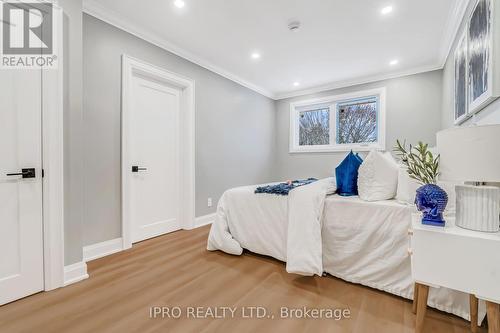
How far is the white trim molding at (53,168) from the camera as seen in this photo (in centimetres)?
179

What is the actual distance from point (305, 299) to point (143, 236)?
2201 mm

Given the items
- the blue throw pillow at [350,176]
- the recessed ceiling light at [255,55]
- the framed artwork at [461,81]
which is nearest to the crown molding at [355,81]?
the framed artwork at [461,81]

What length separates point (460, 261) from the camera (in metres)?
1.09

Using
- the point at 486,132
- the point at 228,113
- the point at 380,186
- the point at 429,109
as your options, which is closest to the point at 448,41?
the point at 429,109

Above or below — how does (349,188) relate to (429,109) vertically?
below

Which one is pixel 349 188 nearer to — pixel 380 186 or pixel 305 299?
pixel 380 186

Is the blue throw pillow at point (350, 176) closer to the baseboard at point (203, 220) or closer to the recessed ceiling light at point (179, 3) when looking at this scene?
the baseboard at point (203, 220)

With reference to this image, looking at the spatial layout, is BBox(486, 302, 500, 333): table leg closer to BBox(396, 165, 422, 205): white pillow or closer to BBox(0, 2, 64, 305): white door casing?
BBox(396, 165, 422, 205): white pillow

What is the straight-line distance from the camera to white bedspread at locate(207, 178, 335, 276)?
74.9 inches

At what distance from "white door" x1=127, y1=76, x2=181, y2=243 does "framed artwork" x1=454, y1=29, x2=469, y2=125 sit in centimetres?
335

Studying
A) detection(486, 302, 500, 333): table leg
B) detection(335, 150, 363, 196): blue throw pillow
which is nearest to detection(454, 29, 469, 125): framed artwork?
detection(335, 150, 363, 196): blue throw pillow

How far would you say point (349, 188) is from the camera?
217 cm

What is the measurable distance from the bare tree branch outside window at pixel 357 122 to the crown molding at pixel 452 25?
1.27 meters

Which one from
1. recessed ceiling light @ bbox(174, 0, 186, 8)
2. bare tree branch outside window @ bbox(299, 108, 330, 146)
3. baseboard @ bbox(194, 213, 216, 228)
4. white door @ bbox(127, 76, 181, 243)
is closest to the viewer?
recessed ceiling light @ bbox(174, 0, 186, 8)
